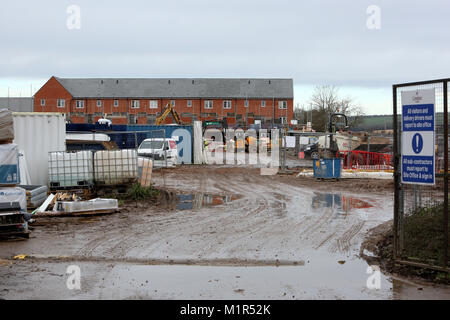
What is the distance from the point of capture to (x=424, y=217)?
9.45m

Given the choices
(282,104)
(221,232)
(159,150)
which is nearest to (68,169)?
(221,232)

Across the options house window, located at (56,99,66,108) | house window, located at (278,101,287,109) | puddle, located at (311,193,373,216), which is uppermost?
house window, located at (56,99,66,108)

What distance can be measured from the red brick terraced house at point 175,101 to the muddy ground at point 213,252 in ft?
230

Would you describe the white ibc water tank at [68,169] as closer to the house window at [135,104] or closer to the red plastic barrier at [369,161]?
the red plastic barrier at [369,161]

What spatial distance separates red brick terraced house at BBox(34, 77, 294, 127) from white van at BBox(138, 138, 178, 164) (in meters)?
54.5

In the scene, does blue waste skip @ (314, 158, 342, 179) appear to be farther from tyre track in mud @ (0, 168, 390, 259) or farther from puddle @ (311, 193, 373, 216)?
tyre track in mud @ (0, 168, 390, 259)

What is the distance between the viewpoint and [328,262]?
28.9ft

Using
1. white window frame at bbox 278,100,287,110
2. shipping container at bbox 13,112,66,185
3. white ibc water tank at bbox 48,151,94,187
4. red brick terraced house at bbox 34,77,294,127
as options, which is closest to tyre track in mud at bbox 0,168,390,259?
white ibc water tank at bbox 48,151,94,187

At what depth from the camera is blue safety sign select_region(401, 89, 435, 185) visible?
7719mm

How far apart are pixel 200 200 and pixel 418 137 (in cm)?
973

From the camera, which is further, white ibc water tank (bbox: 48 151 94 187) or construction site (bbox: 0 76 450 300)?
white ibc water tank (bbox: 48 151 94 187)

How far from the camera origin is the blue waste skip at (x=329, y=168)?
74.3 ft

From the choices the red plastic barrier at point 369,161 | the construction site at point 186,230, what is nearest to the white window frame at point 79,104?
the red plastic barrier at point 369,161

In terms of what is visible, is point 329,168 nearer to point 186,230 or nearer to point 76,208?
point 186,230
